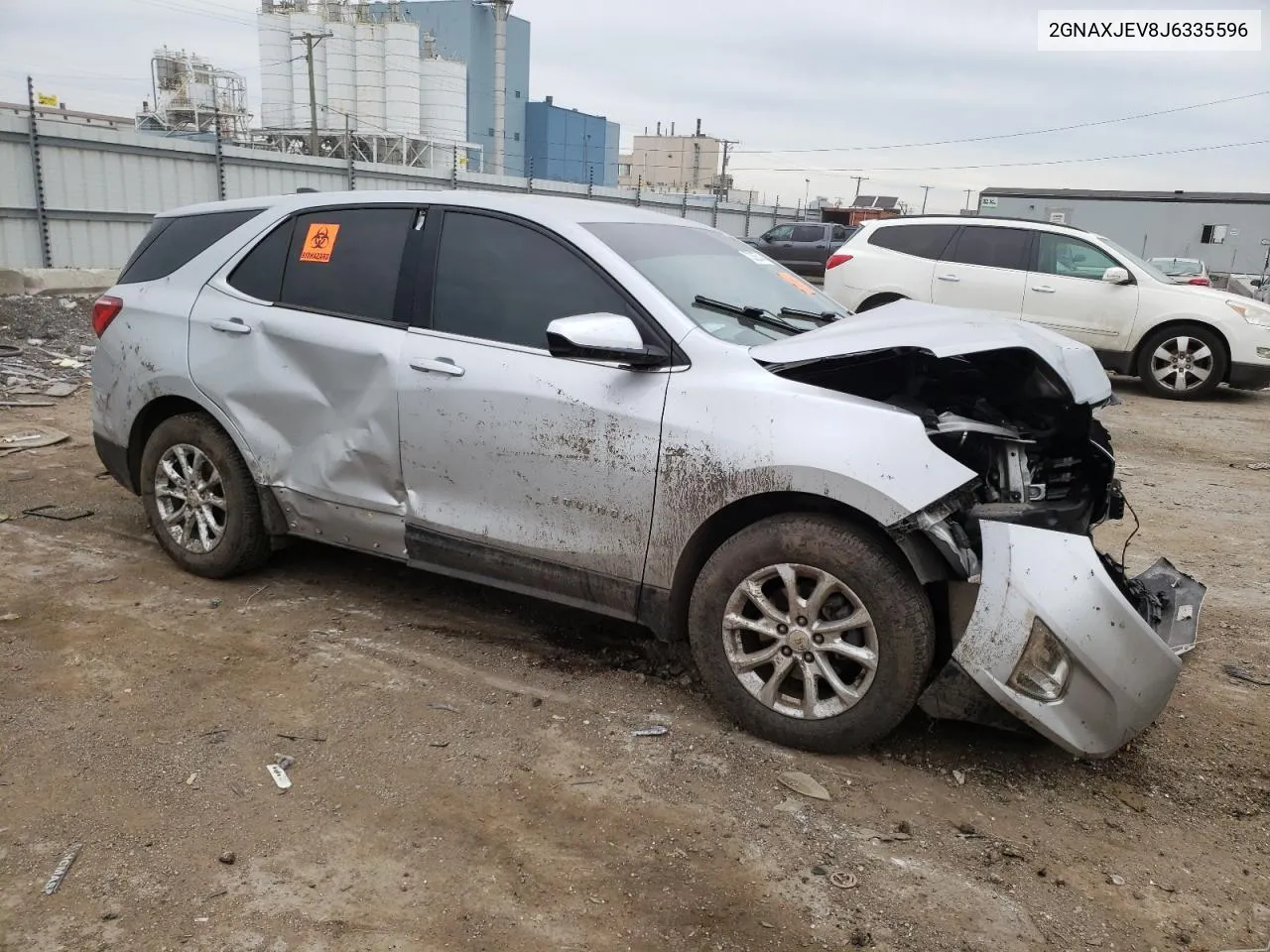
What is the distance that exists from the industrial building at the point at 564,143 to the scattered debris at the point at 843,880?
52106 mm

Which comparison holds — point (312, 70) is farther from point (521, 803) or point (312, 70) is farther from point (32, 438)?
point (521, 803)

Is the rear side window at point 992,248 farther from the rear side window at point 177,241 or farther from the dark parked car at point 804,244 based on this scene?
the dark parked car at point 804,244

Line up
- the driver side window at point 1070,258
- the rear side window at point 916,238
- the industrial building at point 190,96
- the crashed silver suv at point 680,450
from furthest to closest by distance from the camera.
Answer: the industrial building at point 190,96, the rear side window at point 916,238, the driver side window at point 1070,258, the crashed silver suv at point 680,450

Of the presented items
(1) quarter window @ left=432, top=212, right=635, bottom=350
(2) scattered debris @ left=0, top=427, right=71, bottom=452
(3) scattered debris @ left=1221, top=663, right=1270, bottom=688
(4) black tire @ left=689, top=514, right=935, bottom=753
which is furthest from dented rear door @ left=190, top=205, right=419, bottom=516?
(2) scattered debris @ left=0, top=427, right=71, bottom=452

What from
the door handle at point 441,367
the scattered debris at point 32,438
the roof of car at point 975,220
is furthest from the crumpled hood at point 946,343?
the roof of car at point 975,220

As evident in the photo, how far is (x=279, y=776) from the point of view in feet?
9.77

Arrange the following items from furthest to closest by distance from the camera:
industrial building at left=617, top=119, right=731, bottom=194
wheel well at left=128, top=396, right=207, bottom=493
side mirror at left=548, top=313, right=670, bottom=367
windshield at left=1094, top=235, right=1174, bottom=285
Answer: industrial building at left=617, top=119, right=731, bottom=194
windshield at left=1094, top=235, right=1174, bottom=285
wheel well at left=128, top=396, right=207, bottom=493
side mirror at left=548, top=313, right=670, bottom=367

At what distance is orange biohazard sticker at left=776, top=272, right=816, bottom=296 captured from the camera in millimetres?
4336

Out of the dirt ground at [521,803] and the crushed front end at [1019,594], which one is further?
the crushed front end at [1019,594]

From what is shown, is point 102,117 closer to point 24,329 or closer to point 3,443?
point 24,329

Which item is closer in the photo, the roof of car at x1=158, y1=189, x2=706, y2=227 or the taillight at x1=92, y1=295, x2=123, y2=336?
the roof of car at x1=158, y1=189, x2=706, y2=227

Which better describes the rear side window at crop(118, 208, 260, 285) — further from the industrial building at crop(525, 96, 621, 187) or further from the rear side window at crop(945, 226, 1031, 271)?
the industrial building at crop(525, 96, 621, 187)

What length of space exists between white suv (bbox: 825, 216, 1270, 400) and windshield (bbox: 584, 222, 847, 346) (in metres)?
6.84

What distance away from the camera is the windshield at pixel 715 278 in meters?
3.46
